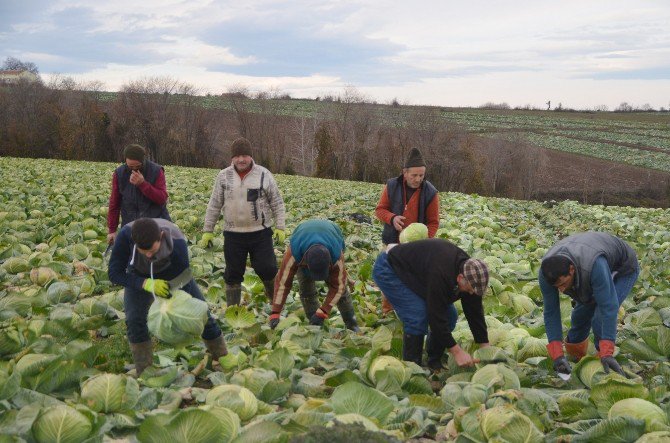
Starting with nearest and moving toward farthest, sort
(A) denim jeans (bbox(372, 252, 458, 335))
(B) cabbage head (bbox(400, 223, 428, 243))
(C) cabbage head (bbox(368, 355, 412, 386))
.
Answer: (C) cabbage head (bbox(368, 355, 412, 386)) → (A) denim jeans (bbox(372, 252, 458, 335)) → (B) cabbage head (bbox(400, 223, 428, 243))

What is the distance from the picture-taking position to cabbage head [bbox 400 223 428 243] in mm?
6078

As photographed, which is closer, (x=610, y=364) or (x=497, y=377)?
(x=497, y=377)

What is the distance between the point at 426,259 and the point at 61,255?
245 inches

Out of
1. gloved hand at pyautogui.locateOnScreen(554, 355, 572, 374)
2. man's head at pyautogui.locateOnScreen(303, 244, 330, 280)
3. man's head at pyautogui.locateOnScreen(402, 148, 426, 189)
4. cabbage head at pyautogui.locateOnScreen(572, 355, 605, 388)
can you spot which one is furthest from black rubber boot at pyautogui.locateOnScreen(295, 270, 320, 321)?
cabbage head at pyautogui.locateOnScreen(572, 355, 605, 388)

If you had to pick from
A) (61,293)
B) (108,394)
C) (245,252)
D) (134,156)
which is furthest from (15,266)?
(108,394)

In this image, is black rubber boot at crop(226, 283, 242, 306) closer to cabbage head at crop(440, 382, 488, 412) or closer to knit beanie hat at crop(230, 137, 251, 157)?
knit beanie hat at crop(230, 137, 251, 157)

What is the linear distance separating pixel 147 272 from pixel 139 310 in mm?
513

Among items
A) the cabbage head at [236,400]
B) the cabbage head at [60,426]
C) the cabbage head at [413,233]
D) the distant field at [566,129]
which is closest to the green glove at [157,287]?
the cabbage head at [236,400]

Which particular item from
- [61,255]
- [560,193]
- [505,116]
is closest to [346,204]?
[61,255]

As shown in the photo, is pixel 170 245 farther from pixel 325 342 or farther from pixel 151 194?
pixel 151 194

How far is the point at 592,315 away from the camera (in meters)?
4.87

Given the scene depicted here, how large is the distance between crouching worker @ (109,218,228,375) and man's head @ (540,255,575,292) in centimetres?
264

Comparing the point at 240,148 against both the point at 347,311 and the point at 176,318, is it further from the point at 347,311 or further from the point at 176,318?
the point at 176,318

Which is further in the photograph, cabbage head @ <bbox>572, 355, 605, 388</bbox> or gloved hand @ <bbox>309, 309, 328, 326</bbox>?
gloved hand @ <bbox>309, 309, 328, 326</bbox>
